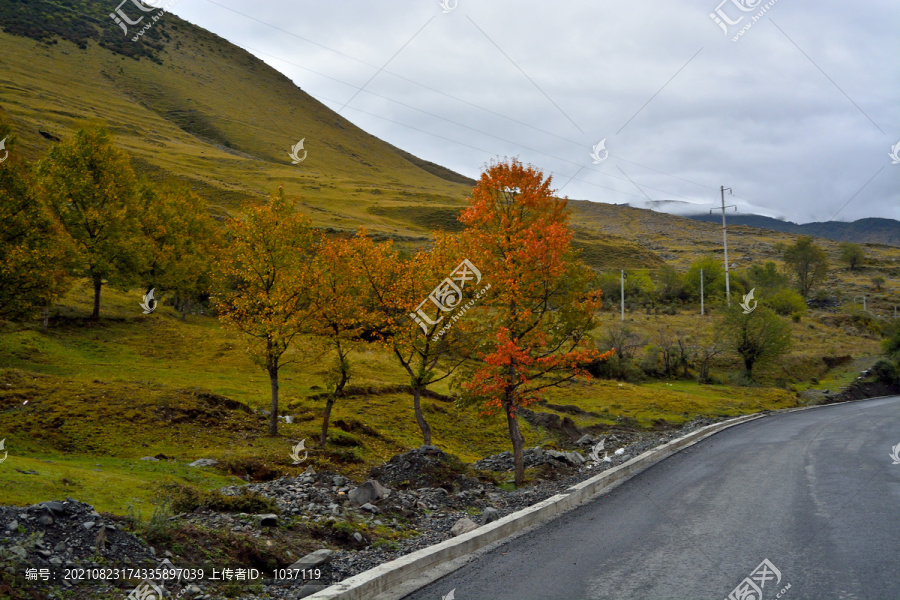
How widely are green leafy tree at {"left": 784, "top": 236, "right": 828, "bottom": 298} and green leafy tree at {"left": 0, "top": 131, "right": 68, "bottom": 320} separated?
474 feet

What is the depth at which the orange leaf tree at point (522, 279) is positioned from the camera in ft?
56.6

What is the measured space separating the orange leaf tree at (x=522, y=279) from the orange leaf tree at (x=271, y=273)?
1082 cm

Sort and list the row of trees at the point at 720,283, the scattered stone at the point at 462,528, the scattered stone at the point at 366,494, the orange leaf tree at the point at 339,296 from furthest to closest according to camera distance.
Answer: the row of trees at the point at 720,283
the orange leaf tree at the point at 339,296
the scattered stone at the point at 366,494
the scattered stone at the point at 462,528

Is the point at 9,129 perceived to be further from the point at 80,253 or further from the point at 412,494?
the point at 412,494

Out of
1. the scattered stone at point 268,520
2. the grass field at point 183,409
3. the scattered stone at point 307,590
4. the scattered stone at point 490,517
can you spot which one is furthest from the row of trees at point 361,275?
the scattered stone at point 307,590

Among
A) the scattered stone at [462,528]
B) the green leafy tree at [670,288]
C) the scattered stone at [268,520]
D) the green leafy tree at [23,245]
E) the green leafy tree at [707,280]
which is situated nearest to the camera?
the scattered stone at [268,520]

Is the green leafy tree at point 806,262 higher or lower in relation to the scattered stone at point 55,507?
higher

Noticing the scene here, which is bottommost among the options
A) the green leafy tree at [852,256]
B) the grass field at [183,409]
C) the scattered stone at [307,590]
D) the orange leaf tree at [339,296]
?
the grass field at [183,409]

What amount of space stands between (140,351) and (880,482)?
41.1 meters

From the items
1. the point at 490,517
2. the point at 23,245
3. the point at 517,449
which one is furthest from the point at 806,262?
the point at 23,245

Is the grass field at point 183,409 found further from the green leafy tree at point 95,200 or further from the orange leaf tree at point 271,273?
the green leafy tree at point 95,200

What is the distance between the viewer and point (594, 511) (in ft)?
39.7

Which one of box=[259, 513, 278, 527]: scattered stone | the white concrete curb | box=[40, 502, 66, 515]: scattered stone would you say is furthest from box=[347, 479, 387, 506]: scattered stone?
box=[40, 502, 66, 515]: scattered stone

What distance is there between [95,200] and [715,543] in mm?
45759
